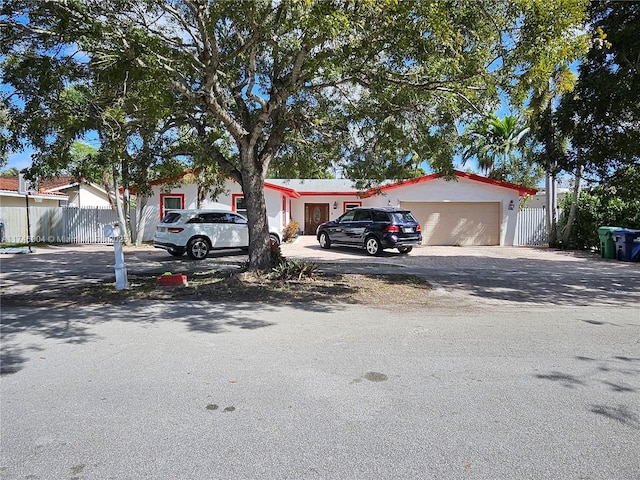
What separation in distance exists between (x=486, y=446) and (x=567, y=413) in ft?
3.14

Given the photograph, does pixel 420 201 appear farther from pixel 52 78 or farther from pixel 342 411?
pixel 342 411

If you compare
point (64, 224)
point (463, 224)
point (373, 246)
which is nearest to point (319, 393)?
point (373, 246)

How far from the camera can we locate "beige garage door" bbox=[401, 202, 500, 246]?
20.4m

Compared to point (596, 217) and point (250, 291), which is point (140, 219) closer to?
point (250, 291)

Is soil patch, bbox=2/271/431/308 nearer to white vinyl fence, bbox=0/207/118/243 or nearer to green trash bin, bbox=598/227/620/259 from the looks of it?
green trash bin, bbox=598/227/620/259

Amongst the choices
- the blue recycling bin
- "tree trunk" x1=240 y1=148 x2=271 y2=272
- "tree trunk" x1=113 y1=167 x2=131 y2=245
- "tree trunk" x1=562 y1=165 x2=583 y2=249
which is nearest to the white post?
"tree trunk" x1=240 y1=148 x2=271 y2=272

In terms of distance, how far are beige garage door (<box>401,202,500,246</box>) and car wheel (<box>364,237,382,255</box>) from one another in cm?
524

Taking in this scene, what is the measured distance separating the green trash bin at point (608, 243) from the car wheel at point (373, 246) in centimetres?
774

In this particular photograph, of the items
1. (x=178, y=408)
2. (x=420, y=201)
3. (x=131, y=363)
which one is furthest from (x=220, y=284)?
(x=420, y=201)

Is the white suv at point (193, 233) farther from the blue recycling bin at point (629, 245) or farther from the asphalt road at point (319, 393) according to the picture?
the blue recycling bin at point (629, 245)

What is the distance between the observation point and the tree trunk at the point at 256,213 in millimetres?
9609

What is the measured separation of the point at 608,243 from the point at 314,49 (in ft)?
43.1

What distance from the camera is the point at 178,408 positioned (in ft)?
11.7

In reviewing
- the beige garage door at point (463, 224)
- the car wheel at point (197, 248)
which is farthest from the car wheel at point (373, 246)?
the car wheel at point (197, 248)
